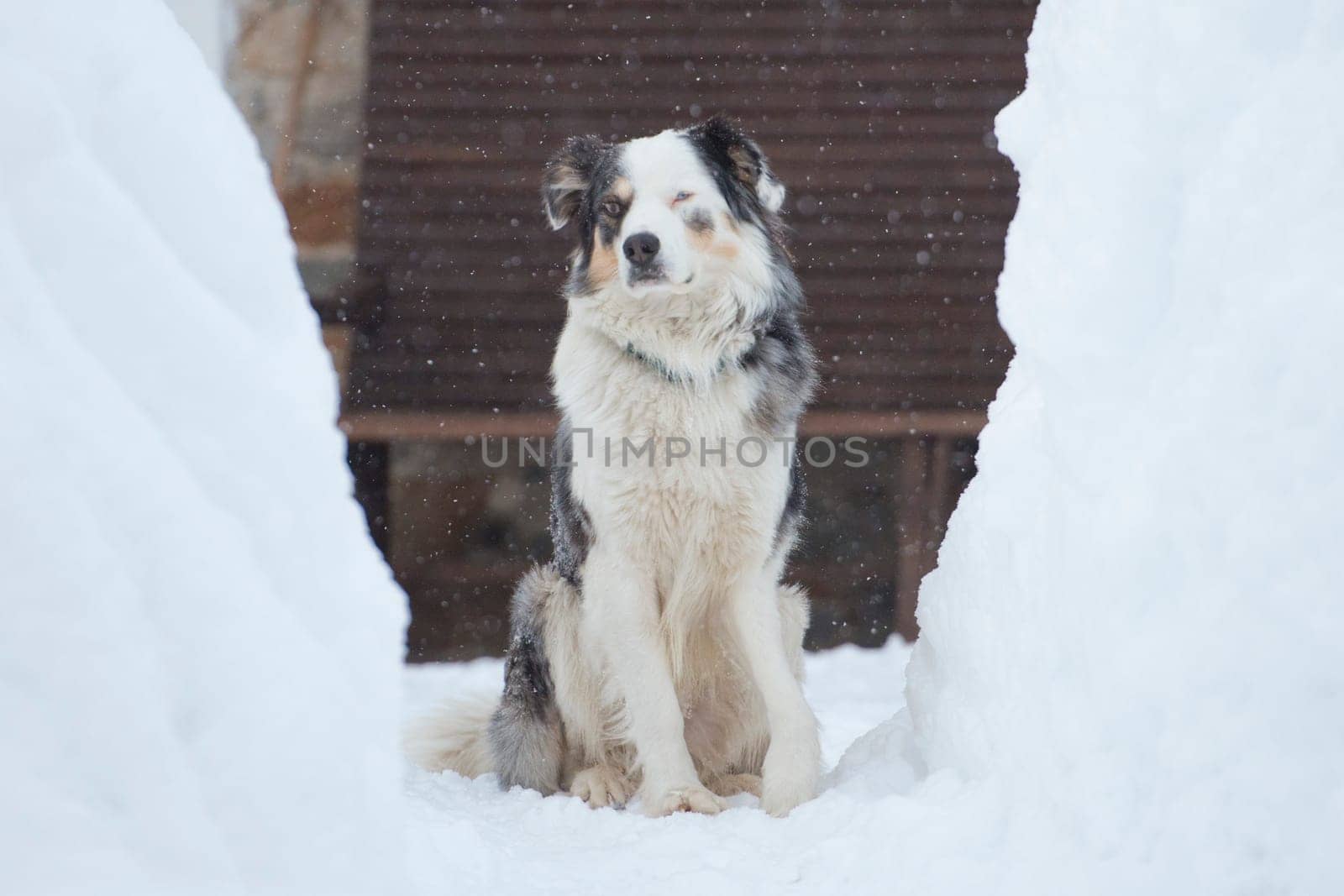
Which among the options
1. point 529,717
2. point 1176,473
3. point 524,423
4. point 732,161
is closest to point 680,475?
point 529,717

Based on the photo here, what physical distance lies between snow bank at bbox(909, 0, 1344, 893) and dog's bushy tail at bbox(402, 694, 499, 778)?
180 centimetres

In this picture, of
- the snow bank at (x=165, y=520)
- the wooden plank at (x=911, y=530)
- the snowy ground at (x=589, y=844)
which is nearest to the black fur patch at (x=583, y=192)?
the snowy ground at (x=589, y=844)

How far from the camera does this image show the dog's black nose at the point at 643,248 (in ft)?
11.0

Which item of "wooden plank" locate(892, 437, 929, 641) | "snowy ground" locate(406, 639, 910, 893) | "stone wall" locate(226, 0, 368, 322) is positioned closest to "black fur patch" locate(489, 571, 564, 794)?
"snowy ground" locate(406, 639, 910, 893)

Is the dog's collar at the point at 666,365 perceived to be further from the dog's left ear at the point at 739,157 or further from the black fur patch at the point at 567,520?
the dog's left ear at the point at 739,157

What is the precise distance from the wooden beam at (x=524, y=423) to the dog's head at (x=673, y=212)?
12.1 ft

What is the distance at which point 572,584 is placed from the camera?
364cm

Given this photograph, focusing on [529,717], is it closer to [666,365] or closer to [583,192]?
[666,365]

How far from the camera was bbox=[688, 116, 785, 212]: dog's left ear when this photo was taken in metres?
3.64

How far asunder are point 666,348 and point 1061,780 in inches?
68.6

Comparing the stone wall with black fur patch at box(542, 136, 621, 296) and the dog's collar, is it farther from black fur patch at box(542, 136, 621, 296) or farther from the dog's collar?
the dog's collar

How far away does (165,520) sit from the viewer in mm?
1668

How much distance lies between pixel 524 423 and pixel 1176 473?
5586mm

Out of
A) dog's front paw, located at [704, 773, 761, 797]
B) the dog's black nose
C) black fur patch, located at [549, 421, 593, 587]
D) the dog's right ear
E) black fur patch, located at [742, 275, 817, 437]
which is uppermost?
the dog's right ear
